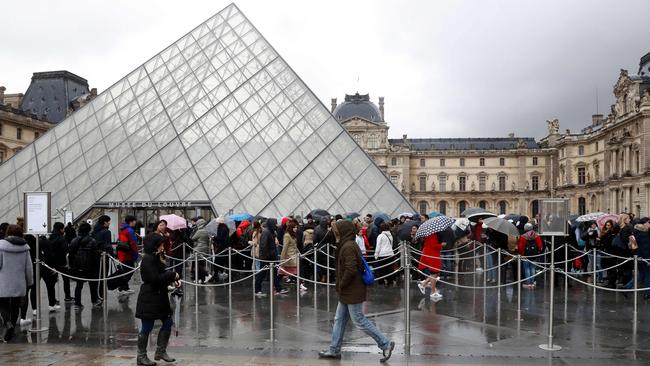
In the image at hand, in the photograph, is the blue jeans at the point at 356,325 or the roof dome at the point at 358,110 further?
the roof dome at the point at 358,110

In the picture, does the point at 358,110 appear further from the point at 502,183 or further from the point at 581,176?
the point at 581,176

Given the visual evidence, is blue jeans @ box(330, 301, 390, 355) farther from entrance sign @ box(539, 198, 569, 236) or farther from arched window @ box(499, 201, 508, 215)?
arched window @ box(499, 201, 508, 215)

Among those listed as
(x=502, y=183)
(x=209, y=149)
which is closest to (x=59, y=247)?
(x=209, y=149)

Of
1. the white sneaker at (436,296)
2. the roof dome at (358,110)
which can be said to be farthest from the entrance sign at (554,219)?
the roof dome at (358,110)

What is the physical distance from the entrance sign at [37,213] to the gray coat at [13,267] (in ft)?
2.75

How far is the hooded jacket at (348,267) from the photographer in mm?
5535

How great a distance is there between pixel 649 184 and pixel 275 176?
4457 cm

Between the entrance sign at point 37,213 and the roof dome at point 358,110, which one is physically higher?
the roof dome at point 358,110

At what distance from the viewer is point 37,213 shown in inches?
302

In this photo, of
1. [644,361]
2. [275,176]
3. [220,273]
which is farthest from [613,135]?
[644,361]

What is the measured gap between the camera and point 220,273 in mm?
13305

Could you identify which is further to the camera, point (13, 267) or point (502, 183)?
point (502, 183)

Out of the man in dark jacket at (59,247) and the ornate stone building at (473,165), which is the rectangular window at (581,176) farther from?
the man in dark jacket at (59,247)

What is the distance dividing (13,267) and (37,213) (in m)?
1.19
